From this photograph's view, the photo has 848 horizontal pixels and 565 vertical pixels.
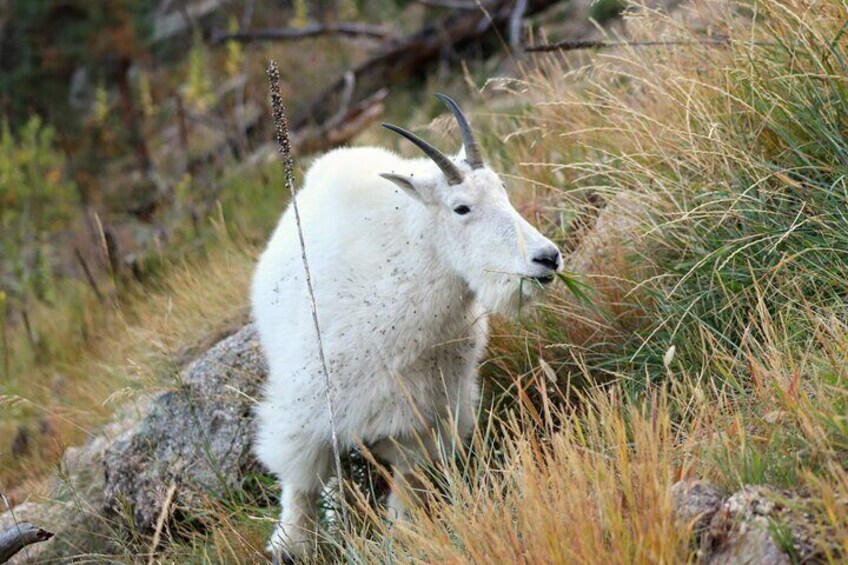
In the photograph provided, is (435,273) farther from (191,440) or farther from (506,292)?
(191,440)

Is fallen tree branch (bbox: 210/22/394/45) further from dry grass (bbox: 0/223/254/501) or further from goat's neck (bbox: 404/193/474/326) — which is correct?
goat's neck (bbox: 404/193/474/326)

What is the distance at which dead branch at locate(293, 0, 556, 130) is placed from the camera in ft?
39.9

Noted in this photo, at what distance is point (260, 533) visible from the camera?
466 centimetres

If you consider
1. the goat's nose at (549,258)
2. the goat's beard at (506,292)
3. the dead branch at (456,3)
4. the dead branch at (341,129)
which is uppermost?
the dead branch at (456,3)

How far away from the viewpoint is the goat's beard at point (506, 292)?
414 centimetres

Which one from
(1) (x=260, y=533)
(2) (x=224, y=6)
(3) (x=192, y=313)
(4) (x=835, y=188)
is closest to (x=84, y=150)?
(2) (x=224, y=6)

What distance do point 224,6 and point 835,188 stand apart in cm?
1543

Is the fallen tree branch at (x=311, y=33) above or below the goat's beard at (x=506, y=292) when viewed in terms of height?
above

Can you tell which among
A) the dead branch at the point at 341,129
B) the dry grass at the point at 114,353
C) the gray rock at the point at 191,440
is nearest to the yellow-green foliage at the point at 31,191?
the dead branch at the point at 341,129

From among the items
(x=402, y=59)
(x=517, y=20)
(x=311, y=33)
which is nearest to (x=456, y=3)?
(x=402, y=59)

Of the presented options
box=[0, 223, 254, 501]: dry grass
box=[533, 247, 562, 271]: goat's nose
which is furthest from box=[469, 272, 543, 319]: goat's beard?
box=[0, 223, 254, 501]: dry grass

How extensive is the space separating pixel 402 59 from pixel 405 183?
8.59 metres

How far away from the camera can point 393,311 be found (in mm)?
4340

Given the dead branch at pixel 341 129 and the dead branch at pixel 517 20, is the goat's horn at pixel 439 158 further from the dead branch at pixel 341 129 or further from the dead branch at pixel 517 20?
the dead branch at pixel 341 129
